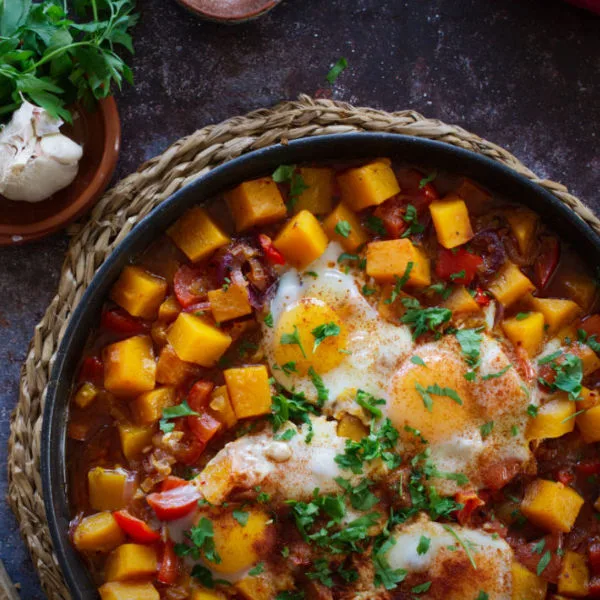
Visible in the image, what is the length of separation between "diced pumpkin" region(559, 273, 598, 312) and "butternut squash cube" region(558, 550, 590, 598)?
1162mm

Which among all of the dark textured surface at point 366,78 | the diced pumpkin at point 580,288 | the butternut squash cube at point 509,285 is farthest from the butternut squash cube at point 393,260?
the dark textured surface at point 366,78

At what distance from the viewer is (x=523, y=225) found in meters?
3.96

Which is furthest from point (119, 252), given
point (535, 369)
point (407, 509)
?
point (535, 369)

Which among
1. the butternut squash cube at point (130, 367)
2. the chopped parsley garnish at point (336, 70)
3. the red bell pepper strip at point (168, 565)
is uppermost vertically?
the chopped parsley garnish at point (336, 70)

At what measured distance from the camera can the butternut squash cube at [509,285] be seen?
3877mm

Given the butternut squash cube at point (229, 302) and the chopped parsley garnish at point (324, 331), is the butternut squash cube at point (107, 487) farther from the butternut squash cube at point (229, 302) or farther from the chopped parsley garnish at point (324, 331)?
the chopped parsley garnish at point (324, 331)

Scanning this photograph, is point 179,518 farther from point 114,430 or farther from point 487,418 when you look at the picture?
point 487,418

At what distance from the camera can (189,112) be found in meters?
4.30

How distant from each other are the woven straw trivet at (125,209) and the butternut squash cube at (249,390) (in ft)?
2.84

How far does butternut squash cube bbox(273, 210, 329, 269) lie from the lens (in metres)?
3.74

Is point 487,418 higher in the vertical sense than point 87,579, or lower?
higher

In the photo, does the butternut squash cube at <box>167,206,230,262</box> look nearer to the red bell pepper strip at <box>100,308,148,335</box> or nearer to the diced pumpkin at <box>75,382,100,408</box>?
the red bell pepper strip at <box>100,308,148,335</box>

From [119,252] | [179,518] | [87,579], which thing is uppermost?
[119,252]

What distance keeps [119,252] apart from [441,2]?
2136mm
